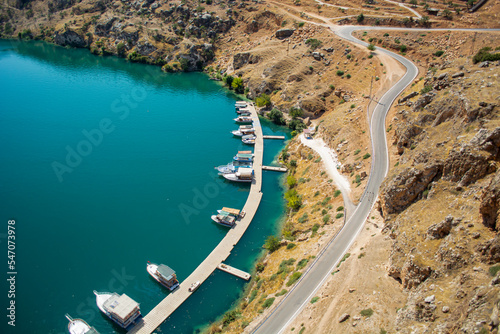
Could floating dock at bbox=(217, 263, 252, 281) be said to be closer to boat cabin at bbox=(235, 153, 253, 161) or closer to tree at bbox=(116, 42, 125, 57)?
boat cabin at bbox=(235, 153, 253, 161)

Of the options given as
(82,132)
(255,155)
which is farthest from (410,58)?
(82,132)

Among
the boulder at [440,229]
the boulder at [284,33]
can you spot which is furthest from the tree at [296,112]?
the boulder at [440,229]

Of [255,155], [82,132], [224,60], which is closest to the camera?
[255,155]

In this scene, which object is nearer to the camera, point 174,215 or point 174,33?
point 174,215

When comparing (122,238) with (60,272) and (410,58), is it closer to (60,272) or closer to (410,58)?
(60,272)

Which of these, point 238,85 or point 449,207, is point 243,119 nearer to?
point 238,85
